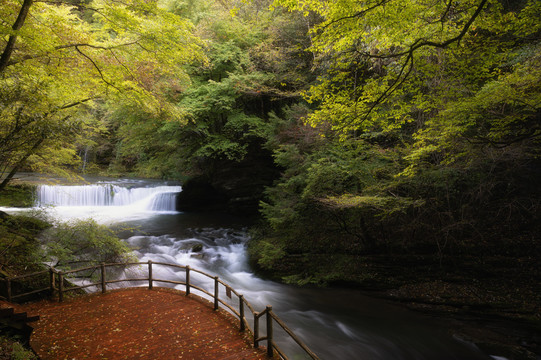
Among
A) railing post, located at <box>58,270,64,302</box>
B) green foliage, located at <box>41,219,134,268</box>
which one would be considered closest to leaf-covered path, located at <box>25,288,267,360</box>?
railing post, located at <box>58,270,64,302</box>

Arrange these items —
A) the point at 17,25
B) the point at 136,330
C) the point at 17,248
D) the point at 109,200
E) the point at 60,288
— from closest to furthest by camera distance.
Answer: the point at 17,25 → the point at 136,330 → the point at 60,288 → the point at 17,248 → the point at 109,200

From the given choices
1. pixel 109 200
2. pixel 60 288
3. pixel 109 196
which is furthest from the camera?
pixel 109 196

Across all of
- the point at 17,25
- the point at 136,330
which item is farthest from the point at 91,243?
the point at 17,25

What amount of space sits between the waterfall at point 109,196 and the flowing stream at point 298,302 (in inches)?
10.3

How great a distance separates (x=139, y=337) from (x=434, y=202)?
9.76 metres

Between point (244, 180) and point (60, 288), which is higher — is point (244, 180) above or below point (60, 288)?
above

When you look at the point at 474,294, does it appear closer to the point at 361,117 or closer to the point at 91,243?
the point at 361,117

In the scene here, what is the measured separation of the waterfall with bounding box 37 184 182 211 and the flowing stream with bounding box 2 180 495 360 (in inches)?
10.3

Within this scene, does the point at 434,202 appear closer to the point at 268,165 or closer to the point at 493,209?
the point at 493,209

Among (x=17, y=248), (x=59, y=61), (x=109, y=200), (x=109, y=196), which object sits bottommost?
(x=17, y=248)

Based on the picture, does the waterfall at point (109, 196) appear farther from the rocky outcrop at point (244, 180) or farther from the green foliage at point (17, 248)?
the green foliage at point (17, 248)

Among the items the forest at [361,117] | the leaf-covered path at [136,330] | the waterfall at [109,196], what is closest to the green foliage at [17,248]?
the leaf-covered path at [136,330]

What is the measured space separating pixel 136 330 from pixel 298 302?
543cm

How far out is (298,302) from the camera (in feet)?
30.8
